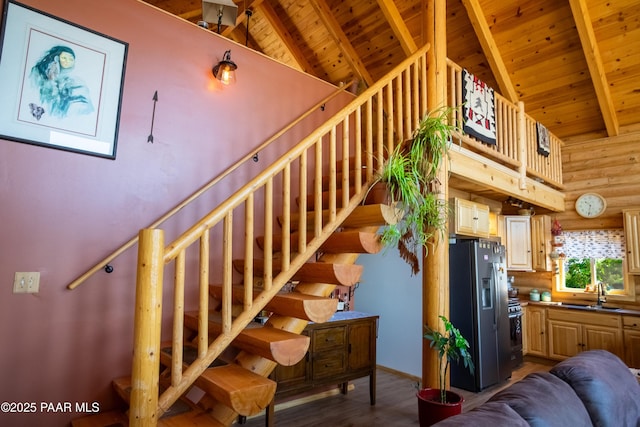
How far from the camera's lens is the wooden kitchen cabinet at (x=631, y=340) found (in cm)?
452

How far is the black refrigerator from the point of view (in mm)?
4250

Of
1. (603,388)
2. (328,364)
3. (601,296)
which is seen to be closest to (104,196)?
(328,364)

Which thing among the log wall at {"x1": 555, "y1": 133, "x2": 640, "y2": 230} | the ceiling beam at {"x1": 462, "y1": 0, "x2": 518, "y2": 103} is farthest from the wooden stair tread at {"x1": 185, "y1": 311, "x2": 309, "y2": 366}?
the log wall at {"x1": 555, "y1": 133, "x2": 640, "y2": 230}

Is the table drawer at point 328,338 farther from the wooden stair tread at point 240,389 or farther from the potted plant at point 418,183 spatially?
the wooden stair tread at point 240,389

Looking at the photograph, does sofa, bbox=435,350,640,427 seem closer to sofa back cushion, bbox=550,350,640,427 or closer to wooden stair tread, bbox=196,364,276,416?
sofa back cushion, bbox=550,350,640,427

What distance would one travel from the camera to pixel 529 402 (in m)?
1.54

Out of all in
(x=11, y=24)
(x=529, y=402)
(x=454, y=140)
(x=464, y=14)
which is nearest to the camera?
(x=529, y=402)

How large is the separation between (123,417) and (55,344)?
61 cm

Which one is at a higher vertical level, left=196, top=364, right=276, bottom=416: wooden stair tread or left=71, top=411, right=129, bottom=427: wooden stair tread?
left=196, top=364, right=276, bottom=416: wooden stair tread

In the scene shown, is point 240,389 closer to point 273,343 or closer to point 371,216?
point 273,343

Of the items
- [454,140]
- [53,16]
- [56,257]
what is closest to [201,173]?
[56,257]

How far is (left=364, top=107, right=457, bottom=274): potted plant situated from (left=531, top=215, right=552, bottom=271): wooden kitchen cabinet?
361 cm

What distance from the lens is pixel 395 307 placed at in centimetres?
498

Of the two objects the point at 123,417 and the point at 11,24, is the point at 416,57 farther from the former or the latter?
the point at 123,417
